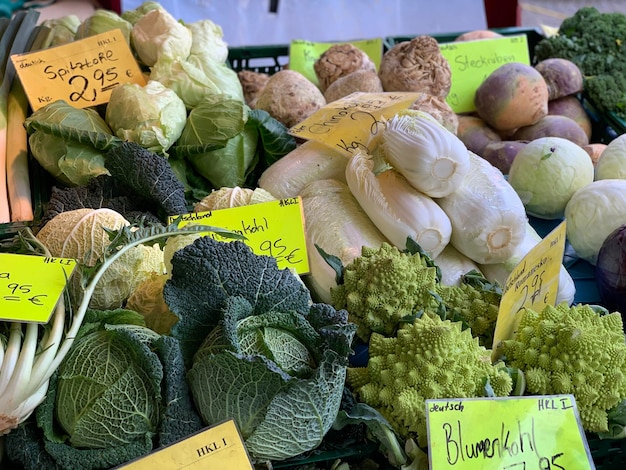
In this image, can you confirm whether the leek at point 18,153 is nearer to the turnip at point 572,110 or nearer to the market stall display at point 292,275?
the market stall display at point 292,275

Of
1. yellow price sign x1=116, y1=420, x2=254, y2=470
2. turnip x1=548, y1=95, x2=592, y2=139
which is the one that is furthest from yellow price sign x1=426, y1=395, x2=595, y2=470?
turnip x1=548, y1=95, x2=592, y2=139

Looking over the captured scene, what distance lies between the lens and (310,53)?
2.38 metres

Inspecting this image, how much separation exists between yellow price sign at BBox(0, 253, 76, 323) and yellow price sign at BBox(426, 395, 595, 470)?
598 mm

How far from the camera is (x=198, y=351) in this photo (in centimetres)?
101

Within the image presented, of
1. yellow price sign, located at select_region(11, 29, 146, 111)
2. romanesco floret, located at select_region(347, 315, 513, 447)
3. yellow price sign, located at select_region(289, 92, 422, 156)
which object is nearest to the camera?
romanesco floret, located at select_region(347, 315, 513, 447)

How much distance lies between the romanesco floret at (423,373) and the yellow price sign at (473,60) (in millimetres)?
1436

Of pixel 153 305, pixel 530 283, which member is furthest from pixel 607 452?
pixel 153 305

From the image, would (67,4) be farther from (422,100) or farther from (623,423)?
(623,423)

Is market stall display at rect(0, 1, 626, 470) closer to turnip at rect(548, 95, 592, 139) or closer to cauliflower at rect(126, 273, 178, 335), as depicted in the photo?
cauliflower at rect(126, 273, 178, 335)

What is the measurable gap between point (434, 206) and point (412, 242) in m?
0.13

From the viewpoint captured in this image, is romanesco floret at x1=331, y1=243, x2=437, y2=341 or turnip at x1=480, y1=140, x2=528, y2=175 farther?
turnip at x1=480, y1=140, x2=528, y2=175

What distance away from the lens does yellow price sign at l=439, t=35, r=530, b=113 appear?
2.32 meters

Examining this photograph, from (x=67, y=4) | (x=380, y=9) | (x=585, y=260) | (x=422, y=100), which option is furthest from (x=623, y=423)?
(x=380, y=9)

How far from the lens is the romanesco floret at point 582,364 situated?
40.9 inches
